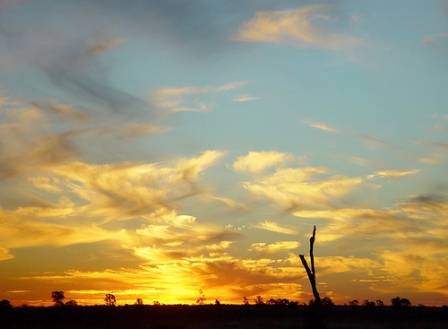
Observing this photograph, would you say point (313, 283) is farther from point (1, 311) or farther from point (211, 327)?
point (1, 311)

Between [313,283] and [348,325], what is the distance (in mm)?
6497

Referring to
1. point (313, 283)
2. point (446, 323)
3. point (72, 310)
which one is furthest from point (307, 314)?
point (72, 310)

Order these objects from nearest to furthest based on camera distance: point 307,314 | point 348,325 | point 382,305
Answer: point 307,314 < point 348,325 < point 382,305

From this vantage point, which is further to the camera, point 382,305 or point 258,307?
point 382,305

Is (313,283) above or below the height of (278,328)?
above

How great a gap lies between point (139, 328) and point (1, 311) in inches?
436

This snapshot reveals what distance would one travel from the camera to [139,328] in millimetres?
45781

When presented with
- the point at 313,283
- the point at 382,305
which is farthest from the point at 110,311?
the point at 382,305

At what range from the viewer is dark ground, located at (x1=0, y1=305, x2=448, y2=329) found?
155 ft

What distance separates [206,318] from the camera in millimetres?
50125

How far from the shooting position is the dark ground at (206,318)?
4716 cm

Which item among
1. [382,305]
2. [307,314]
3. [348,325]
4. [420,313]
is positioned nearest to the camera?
[307,314]

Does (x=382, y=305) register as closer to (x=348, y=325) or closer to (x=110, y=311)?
(x=348, y=325)

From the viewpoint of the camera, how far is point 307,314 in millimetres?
42750
